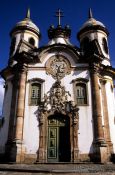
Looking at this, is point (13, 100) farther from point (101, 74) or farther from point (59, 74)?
point (101, 74)

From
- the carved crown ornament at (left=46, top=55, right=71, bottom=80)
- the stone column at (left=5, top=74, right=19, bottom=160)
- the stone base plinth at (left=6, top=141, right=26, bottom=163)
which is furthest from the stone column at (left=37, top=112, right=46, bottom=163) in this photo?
the carved crown ornament at (left=46, top=55, right=71, bottom=80)

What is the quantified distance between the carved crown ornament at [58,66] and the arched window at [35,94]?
1516mm

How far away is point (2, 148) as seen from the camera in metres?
17.0

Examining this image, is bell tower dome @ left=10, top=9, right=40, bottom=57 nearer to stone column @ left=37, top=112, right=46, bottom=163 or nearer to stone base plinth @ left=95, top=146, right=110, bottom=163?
stone column @ left=37, top=112, right=46, bottom=163

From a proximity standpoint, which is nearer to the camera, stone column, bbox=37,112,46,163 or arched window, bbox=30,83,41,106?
stone column, bbox=37,112,46,163

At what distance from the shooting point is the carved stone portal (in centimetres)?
1569

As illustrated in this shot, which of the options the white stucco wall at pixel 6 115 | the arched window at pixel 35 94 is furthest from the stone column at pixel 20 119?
the white stucco wall at pixel 6 115

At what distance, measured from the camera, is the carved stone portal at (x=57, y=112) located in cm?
1569

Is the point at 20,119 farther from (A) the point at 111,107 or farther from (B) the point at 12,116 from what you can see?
(A) the point at 111,107

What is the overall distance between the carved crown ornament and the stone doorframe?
3.30m

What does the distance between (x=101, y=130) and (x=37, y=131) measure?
184 inches

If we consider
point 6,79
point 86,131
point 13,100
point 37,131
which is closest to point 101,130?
point 86,131

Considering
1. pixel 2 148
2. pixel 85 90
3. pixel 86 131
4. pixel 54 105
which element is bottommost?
pixel 2 148

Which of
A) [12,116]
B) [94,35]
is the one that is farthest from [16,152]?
[94,35]
